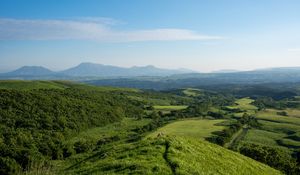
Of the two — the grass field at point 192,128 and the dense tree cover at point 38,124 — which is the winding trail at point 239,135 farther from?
the dense tree cover at point 38,124

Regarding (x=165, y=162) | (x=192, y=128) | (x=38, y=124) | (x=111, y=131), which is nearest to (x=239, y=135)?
(x=192, y=128)

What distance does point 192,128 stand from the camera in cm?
16138

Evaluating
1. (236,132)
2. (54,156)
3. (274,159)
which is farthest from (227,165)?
(236,132)

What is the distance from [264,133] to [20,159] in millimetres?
112398

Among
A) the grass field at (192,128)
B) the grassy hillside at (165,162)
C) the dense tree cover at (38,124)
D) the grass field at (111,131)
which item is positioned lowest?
the grass field at (111,131)

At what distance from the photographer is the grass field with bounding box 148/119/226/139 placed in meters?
145

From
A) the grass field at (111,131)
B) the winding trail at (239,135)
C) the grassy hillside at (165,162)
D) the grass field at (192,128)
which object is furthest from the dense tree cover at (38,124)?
the grassy hillside at (165,162)

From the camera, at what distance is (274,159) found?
244ft

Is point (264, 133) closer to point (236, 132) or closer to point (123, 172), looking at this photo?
point (236, 132)

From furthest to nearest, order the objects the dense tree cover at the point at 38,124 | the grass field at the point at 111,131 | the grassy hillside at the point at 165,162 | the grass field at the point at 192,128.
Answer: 1. the grass field at the point at 111,131
2. the grass field at the point at 192,128
3. the dense tree cover at the point at 38,124
4. the grassy hillside at the point at 165,162

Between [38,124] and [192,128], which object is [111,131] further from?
[192,128]

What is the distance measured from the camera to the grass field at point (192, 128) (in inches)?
5728

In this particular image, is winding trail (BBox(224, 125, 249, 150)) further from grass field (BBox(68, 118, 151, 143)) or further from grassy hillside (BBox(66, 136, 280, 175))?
grassy hillside (BBox(66, 136, 280, 175))

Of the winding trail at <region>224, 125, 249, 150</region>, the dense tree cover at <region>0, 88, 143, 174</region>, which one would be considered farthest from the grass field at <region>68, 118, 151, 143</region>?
the winding trail at <region>224, 125, 249, 150</region>
